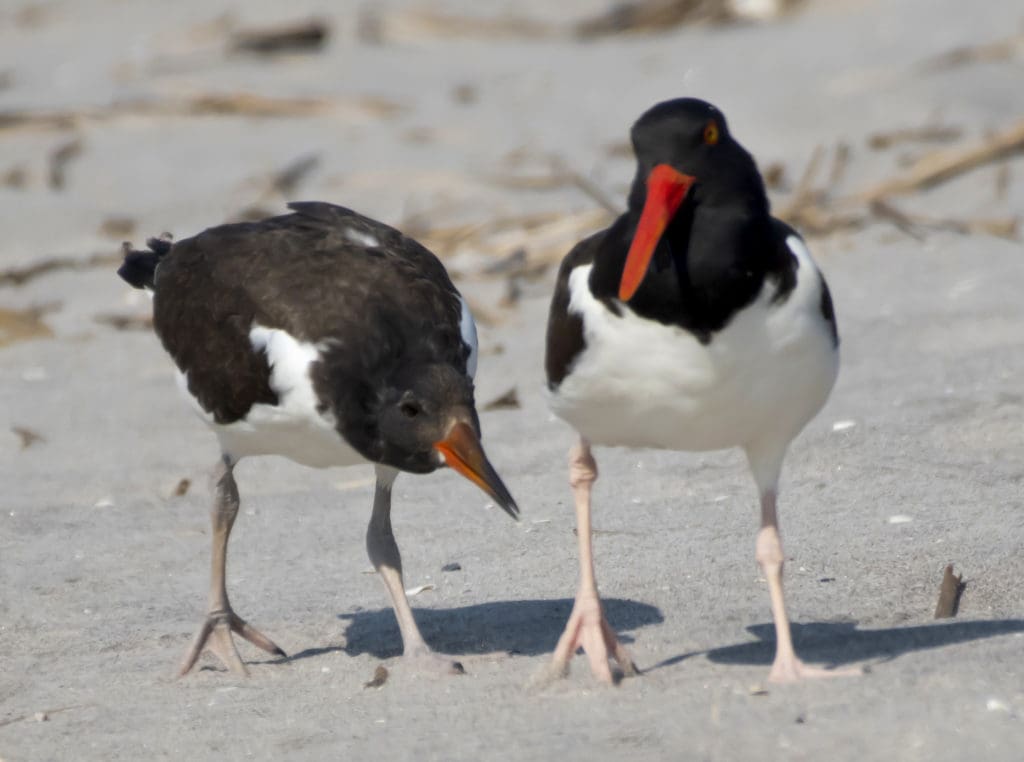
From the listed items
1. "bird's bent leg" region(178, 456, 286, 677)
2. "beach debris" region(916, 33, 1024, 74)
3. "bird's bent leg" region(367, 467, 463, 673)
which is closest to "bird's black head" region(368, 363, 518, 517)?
"bird's bent leg" region(367, 467, 463, 673)

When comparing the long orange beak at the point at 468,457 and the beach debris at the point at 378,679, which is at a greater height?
the long orange beak at the point at 468,457

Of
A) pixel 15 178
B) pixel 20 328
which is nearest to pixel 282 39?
pixel 15 178

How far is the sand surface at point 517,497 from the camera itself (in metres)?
4.19

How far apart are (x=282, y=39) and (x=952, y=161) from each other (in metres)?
7.19

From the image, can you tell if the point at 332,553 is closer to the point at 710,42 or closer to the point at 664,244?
the point at 664,244

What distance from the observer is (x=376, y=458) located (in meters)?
4.52

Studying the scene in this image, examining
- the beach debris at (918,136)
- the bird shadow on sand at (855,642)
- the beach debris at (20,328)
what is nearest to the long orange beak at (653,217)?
the bird shadow on sand at (855,642)

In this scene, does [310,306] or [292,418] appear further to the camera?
[310,306]

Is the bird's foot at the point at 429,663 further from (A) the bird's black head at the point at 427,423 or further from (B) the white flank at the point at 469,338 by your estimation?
(B) the white flank at the point at 469,338

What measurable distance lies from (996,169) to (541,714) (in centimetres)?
683

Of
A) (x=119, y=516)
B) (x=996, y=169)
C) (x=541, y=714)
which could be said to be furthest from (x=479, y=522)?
(x=996, y=169)

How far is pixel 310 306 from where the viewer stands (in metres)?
4.69

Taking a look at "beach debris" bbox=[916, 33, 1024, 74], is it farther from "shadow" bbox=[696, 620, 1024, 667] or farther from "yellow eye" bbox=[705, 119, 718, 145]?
"yellow eye" bbox=[705, 119, 718, 145]

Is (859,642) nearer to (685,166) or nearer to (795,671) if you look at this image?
(795,671)
